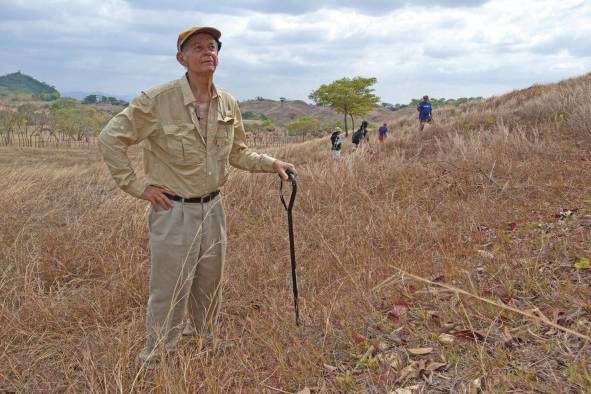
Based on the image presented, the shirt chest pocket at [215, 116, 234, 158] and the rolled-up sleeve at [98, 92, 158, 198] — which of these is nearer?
the rolled-up sleeve at [98, 92, 158, 198]

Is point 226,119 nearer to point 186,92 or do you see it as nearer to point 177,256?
point 186,92

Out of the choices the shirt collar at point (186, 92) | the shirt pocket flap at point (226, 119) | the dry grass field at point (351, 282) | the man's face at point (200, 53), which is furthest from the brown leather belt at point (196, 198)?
the dry grass field at point (351, 282)

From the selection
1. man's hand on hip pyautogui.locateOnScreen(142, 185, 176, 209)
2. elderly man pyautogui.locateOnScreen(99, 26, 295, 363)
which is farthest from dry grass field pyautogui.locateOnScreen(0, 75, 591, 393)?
man's hand on hip pyautogui.locateOnScreen(142, 185, 176, 209)

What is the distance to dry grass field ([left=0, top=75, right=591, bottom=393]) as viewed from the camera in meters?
2.06

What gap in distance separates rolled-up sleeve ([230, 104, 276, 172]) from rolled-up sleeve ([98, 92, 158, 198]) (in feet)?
1.93

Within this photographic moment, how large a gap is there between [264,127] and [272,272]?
10564 cm

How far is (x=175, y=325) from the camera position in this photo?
2801mm

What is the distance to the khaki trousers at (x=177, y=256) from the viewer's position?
103 inches

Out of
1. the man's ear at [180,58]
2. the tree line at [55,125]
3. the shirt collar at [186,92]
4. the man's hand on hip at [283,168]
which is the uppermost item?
the tree line at [55,125]

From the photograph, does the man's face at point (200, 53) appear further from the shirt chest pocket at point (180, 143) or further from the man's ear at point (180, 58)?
the shirt chest pocket at point (180, 143)

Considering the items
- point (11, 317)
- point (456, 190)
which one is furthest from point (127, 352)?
point (456, 190)

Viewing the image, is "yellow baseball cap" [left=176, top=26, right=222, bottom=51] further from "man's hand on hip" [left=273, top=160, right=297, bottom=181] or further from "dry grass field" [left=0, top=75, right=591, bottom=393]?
"dry grass field" [left=0, top=75, right=591, bottom=393]

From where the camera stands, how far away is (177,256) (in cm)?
264

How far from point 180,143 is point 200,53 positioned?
1.73ft
